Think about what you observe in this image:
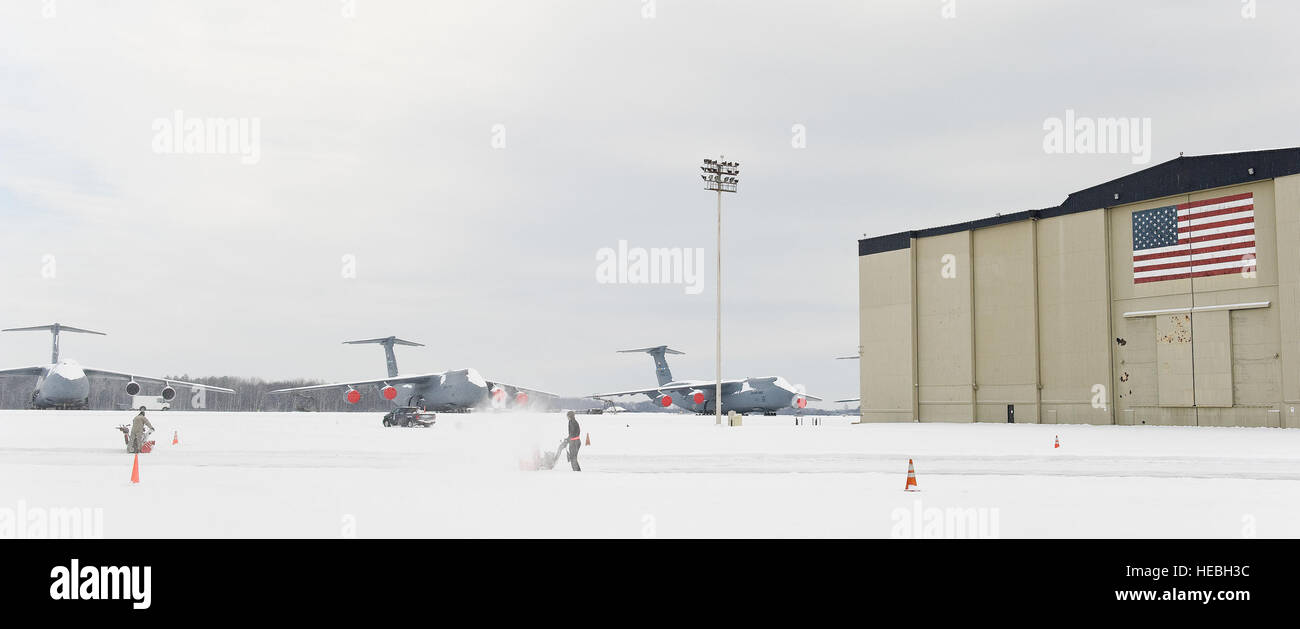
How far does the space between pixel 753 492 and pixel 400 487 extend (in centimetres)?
615

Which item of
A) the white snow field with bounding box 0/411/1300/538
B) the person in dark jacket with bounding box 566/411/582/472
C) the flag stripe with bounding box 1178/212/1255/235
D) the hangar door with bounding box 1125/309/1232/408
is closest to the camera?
the white snow field with bounding box 0/411/1300/538

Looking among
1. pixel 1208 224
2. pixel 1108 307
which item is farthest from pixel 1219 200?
pixel 1108 307

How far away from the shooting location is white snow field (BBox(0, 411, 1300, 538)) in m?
11.1

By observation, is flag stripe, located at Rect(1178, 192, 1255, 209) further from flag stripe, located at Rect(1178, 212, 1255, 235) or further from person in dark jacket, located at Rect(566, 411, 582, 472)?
person in dark jacket, located at Rect(566, 411, 582, 472)

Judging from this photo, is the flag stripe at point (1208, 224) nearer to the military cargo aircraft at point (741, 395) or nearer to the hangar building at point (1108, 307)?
the hangar building at point (1108, 307)

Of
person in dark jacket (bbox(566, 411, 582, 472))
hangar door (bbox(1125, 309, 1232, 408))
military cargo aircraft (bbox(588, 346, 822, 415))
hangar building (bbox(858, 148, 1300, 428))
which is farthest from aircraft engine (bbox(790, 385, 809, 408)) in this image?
person in dark jacket (bbox(566, 411, 582, 472))

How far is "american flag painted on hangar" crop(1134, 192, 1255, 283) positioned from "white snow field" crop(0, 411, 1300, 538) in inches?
491

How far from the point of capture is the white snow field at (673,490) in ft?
36.3

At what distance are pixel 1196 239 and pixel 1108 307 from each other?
15.5ft

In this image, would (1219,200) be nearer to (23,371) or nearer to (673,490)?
(673,490)
